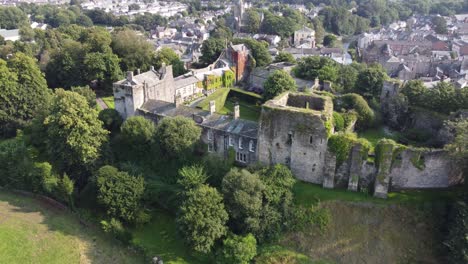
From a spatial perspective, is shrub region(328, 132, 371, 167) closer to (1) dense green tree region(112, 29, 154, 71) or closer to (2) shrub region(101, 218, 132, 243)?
(2) shrub region(101, 218, 132, 243)

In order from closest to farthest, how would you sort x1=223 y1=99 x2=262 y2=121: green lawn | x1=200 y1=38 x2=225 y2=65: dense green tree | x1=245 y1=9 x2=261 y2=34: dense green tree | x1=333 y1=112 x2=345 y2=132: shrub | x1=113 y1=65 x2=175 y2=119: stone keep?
x1=333 y1=112 x2=345 y2=132: shrub
x1=113 y1=65 x2=175 y2=119: stone keep
x1=223 y1=99 x2=262 y2=121: green lawn
x1=200 y1=38 x2=225 y2=65: dense green tree
x1=245 y1=9 x2=261 y2=34: dense green tree

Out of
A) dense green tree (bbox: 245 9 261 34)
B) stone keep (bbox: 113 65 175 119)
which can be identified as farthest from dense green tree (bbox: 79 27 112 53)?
dense green tree (bbox: 245 9 261 34)

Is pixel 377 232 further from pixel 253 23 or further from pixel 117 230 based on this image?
pixel 253 23

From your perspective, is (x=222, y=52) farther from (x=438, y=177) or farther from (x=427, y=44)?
(x=427, y=44)

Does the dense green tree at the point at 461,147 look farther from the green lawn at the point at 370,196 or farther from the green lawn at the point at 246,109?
the green lawn at the point at 246,109

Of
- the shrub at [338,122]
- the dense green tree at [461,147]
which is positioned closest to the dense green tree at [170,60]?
the shrub at [338,122]
